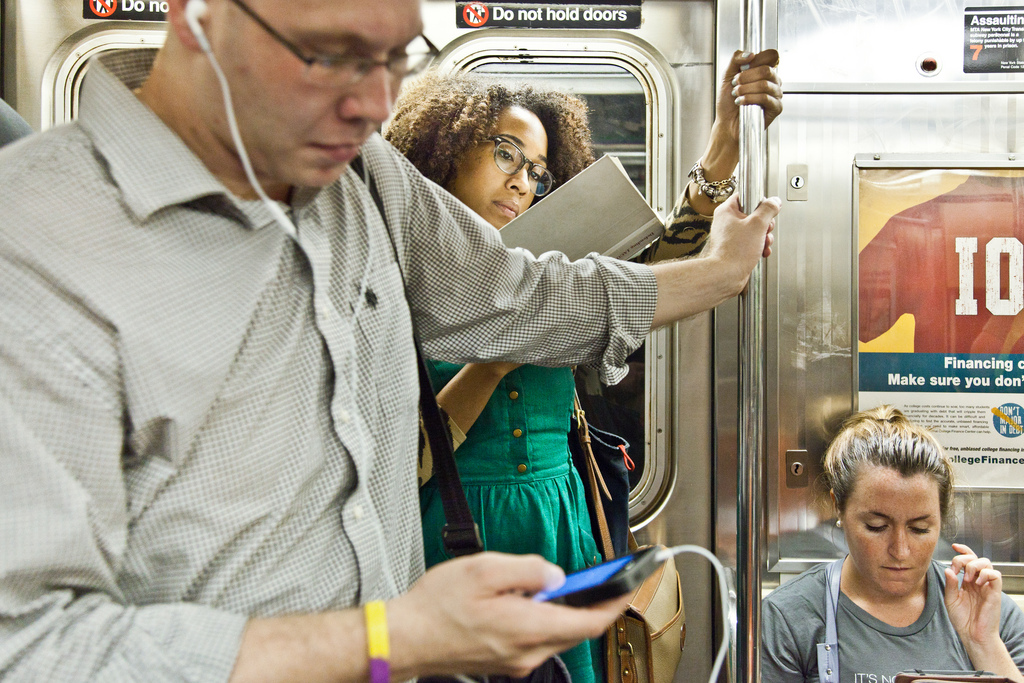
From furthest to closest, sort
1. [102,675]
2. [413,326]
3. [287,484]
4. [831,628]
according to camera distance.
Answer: [831,628]
[413,326]
[287,484]
[102,675]

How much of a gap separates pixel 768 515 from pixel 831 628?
0.39 m

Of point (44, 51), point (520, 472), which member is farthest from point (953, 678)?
point (44, 51)

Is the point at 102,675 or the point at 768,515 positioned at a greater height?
the point at 102,675

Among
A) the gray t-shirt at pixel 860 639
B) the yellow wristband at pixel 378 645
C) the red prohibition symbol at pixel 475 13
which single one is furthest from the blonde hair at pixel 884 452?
the yellow wristband at pixel 378 645

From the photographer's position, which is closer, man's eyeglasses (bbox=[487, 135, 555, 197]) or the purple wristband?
the purple wristband

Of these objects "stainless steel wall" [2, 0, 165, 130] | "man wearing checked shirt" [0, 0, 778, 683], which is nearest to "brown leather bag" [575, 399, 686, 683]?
A: "man wearing checked shirt" [0, 0, 778, 683]

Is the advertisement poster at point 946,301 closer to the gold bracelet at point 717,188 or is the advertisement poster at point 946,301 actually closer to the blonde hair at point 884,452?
the blonde hair at point 884,452

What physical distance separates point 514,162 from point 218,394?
4.25ft

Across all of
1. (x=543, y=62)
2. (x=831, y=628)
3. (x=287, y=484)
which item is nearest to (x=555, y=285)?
(x=287, y=484)

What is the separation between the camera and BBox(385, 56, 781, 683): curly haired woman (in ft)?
5.64

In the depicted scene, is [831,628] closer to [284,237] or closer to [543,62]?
[543,62]

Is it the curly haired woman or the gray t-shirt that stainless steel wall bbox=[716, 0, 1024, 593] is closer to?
the gray t-shirt

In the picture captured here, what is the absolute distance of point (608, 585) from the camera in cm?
95

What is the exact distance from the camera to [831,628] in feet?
8.11
